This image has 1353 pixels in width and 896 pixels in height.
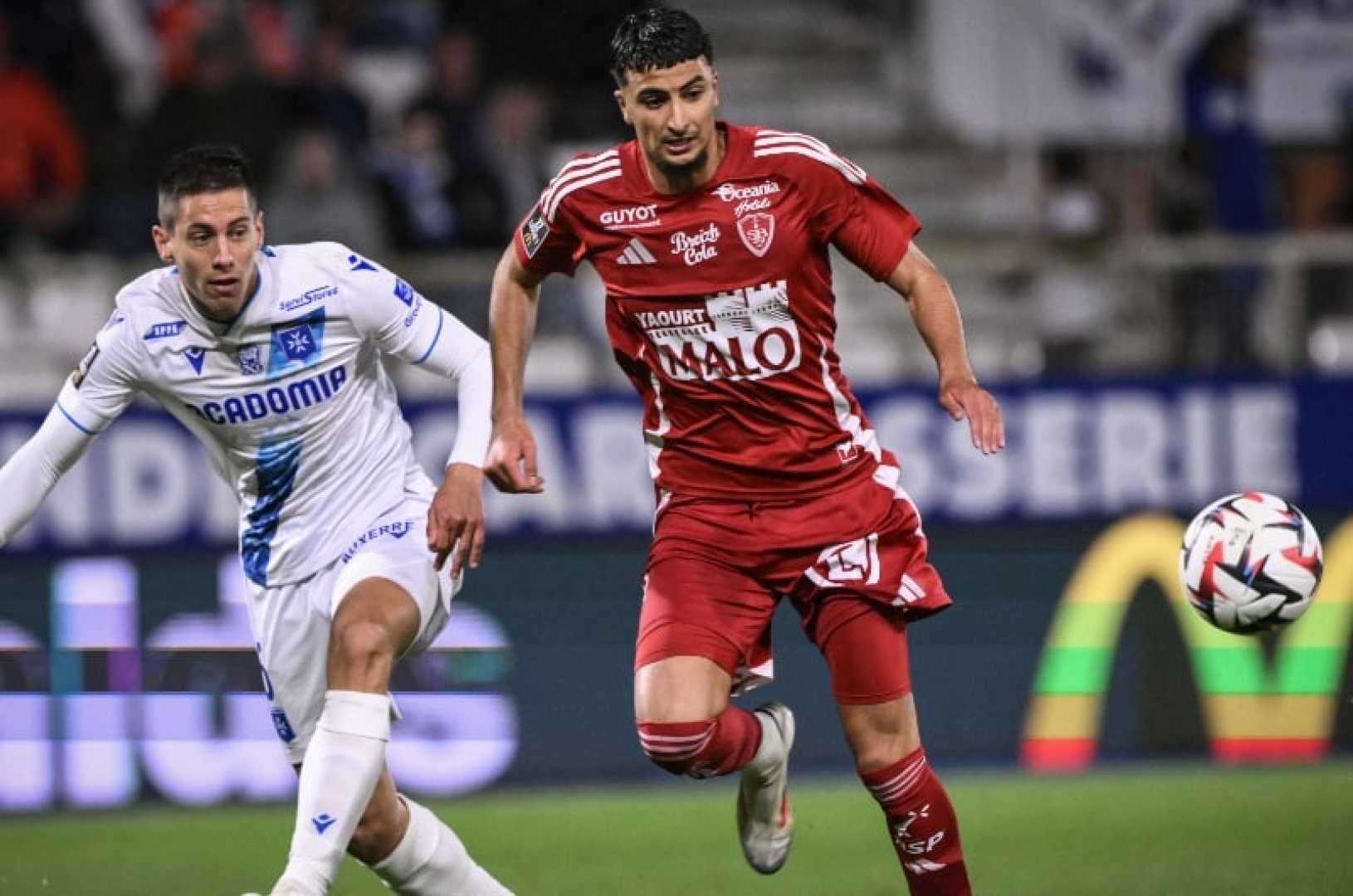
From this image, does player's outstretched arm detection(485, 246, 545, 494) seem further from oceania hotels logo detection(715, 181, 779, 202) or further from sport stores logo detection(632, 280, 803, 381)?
oceania hotels logo detection(715, 181, 779, 202)

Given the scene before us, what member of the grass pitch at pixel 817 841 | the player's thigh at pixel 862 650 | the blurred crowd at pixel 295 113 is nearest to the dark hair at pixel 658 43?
the player's thigh at pixel 862 650

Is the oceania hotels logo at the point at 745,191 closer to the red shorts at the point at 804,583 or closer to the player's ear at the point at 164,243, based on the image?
the red shorts at the point at 804,583

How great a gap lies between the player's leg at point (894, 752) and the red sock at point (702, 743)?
0.30 metres

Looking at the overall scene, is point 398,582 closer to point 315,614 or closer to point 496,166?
point 315,614

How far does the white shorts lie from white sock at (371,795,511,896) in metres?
0.38

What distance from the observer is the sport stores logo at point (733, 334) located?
235 inches

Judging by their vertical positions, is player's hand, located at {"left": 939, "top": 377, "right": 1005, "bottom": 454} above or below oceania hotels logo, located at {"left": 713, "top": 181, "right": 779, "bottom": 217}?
below

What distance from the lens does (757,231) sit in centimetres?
593

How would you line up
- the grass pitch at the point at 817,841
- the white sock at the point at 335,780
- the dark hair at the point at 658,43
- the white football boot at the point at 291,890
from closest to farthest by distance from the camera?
1. the white football boot at the point at 291,890
2. the white sock at the point at 335,780
3. the dark hair at the point at 658,43
4. the grass pitch at the point at 817,841

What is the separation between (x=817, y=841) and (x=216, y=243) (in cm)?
381

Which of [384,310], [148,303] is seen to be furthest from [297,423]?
[148,303]

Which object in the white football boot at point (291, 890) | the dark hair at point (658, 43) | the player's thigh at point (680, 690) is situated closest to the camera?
the white football boot at point (291, 890)

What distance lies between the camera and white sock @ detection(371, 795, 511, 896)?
6023 millimetres

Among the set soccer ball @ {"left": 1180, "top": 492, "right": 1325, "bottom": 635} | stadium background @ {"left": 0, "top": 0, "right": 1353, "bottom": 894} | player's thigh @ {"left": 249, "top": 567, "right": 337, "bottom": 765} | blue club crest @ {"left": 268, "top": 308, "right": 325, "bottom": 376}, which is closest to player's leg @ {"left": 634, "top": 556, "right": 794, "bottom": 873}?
player's thigh @ {"left": 249, "top": 567, "right": 337, "bottom": 765}
